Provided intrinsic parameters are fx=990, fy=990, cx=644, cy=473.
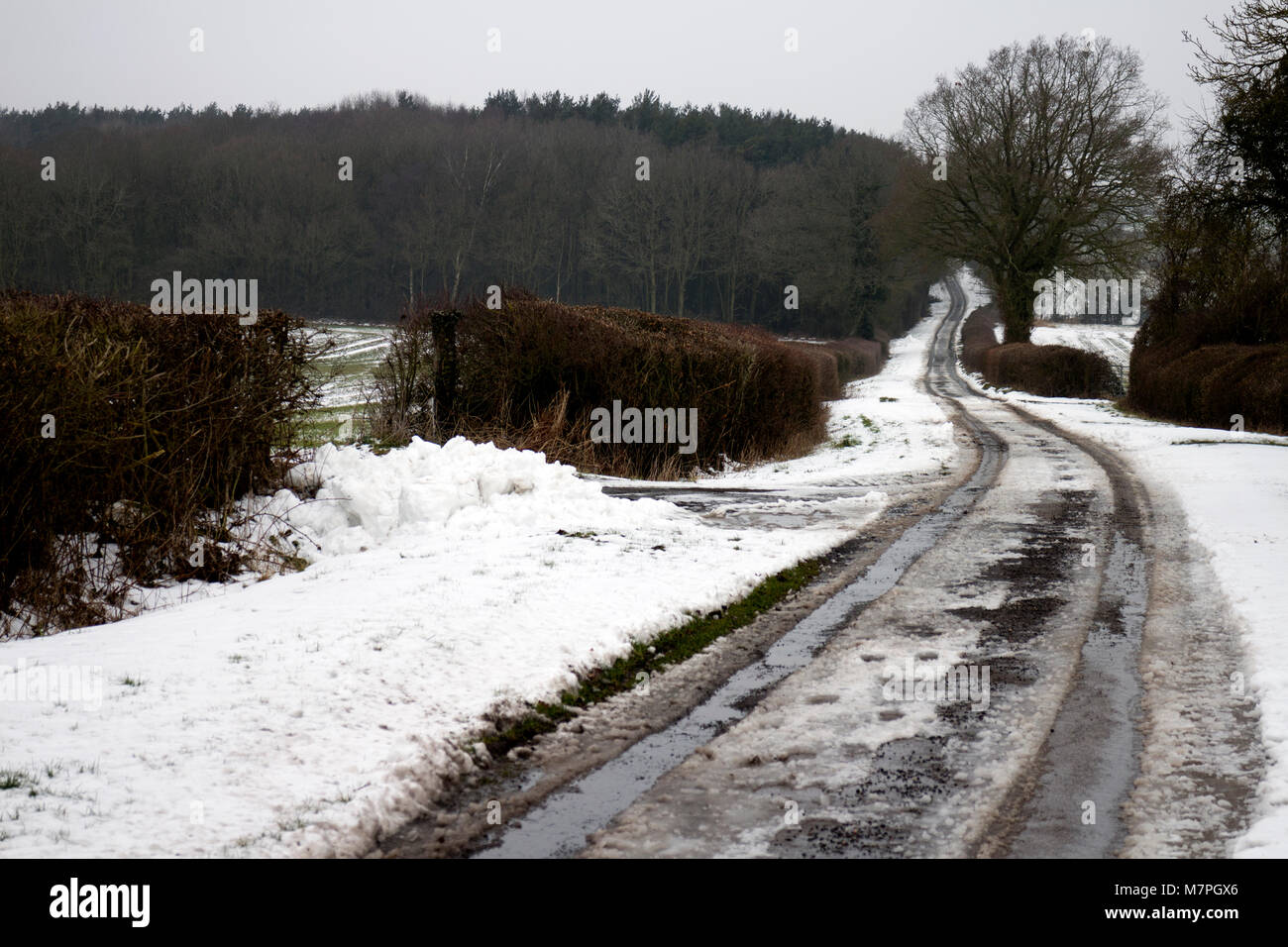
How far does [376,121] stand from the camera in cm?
9956

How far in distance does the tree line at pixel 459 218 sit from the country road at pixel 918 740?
164ft

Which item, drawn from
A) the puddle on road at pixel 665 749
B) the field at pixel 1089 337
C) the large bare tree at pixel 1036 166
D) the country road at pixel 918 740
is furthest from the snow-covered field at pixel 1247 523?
the field at pixel 1089 337

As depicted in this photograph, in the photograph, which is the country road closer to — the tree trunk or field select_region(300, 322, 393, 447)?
field select_region(300, 322, 393, 447)

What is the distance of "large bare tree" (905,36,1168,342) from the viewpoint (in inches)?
1570

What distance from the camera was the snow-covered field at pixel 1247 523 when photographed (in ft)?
15.4

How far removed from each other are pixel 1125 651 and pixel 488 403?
36.0 feet

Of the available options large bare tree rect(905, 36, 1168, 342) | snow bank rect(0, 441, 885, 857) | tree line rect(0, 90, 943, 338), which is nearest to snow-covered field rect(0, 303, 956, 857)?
snow bank rect(0, 441, 885, 857)

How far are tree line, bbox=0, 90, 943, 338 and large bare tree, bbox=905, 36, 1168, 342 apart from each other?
33.2ft

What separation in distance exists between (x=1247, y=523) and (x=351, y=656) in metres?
9.65

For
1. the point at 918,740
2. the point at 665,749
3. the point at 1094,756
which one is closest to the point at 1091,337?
the point at 1094,756

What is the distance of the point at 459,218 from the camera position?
77.1m
